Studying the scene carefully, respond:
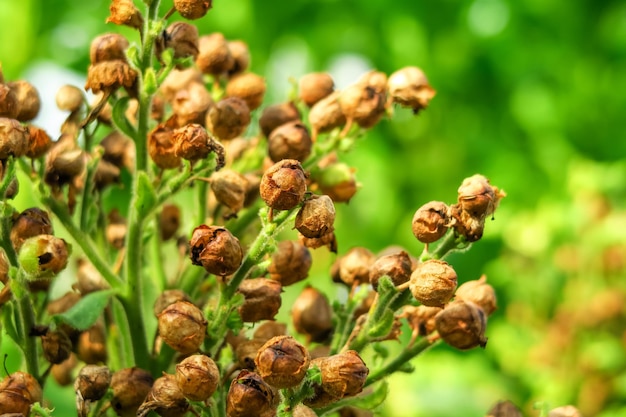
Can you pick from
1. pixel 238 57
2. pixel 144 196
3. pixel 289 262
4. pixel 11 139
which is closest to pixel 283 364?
pixel 289 262

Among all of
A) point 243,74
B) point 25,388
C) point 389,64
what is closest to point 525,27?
point 389,64

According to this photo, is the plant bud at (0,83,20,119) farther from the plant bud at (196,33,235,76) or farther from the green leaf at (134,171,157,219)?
the plant bud at (196,33,235,76)

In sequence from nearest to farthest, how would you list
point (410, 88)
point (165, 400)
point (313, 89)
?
point (165, 400)
point (410, 88)
point (313, 89)

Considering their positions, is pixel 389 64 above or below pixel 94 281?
above

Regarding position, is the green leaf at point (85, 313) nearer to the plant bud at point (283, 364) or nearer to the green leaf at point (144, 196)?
the green leaf at point (144, 196)

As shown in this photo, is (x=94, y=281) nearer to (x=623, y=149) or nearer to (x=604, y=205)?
(x=604, y=205)

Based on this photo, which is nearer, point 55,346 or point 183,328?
point 183,328

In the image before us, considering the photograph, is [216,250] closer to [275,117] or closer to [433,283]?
[433,283]

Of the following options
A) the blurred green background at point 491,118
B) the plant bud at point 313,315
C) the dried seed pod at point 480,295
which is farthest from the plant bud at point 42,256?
the blurred green background at point 491,118
